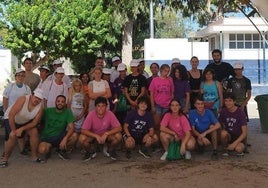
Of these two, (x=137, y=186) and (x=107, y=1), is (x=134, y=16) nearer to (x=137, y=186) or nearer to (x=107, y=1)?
(x=107, y=1)

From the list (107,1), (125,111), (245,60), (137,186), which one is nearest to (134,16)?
(107,1)

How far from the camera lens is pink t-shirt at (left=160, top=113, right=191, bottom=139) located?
7.27 metres

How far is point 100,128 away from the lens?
7.23m

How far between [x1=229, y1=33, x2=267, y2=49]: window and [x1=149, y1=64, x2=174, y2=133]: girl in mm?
22097

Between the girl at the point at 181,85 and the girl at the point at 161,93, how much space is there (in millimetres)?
90

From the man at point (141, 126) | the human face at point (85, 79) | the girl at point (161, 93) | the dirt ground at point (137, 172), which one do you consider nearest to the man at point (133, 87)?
the girl at point (161, 93)

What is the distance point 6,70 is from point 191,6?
76.6ft

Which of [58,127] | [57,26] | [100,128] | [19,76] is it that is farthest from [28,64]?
[57,26]

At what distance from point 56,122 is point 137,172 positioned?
1.63 metres

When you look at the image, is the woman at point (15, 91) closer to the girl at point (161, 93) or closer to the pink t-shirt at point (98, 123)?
the pink t-shirt at point (98, 123)

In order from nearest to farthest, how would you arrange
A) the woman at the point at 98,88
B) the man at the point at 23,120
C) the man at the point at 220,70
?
1. the man at the point at 23,120
2. the woman at the point at 98,88
3. the man at the point at 220,70

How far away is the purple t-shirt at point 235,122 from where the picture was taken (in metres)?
7.52

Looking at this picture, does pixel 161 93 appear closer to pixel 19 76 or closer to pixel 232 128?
pixel 232 128

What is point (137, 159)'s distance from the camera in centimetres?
743
